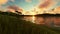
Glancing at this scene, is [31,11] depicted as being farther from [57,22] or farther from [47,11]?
[57,22]

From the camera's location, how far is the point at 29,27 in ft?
4.21


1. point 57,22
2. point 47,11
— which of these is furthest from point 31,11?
point 57,22

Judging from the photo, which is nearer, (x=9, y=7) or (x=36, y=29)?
(x=36, y=29)

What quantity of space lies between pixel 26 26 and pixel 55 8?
1.97 m

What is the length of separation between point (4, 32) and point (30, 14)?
1786mm

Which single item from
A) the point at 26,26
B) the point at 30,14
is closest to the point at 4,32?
the point at 26,26

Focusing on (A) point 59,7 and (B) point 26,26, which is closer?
(B) point 26,26

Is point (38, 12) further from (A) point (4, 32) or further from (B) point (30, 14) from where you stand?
(A) point (4, 32)

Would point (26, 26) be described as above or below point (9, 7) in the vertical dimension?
below

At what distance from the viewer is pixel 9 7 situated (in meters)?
3.12

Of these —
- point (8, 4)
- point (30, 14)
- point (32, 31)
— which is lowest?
point (32, 31)

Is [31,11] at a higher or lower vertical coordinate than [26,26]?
higher

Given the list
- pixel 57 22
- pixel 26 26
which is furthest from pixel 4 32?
pixel 57 22

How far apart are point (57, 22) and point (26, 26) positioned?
1884 mm
